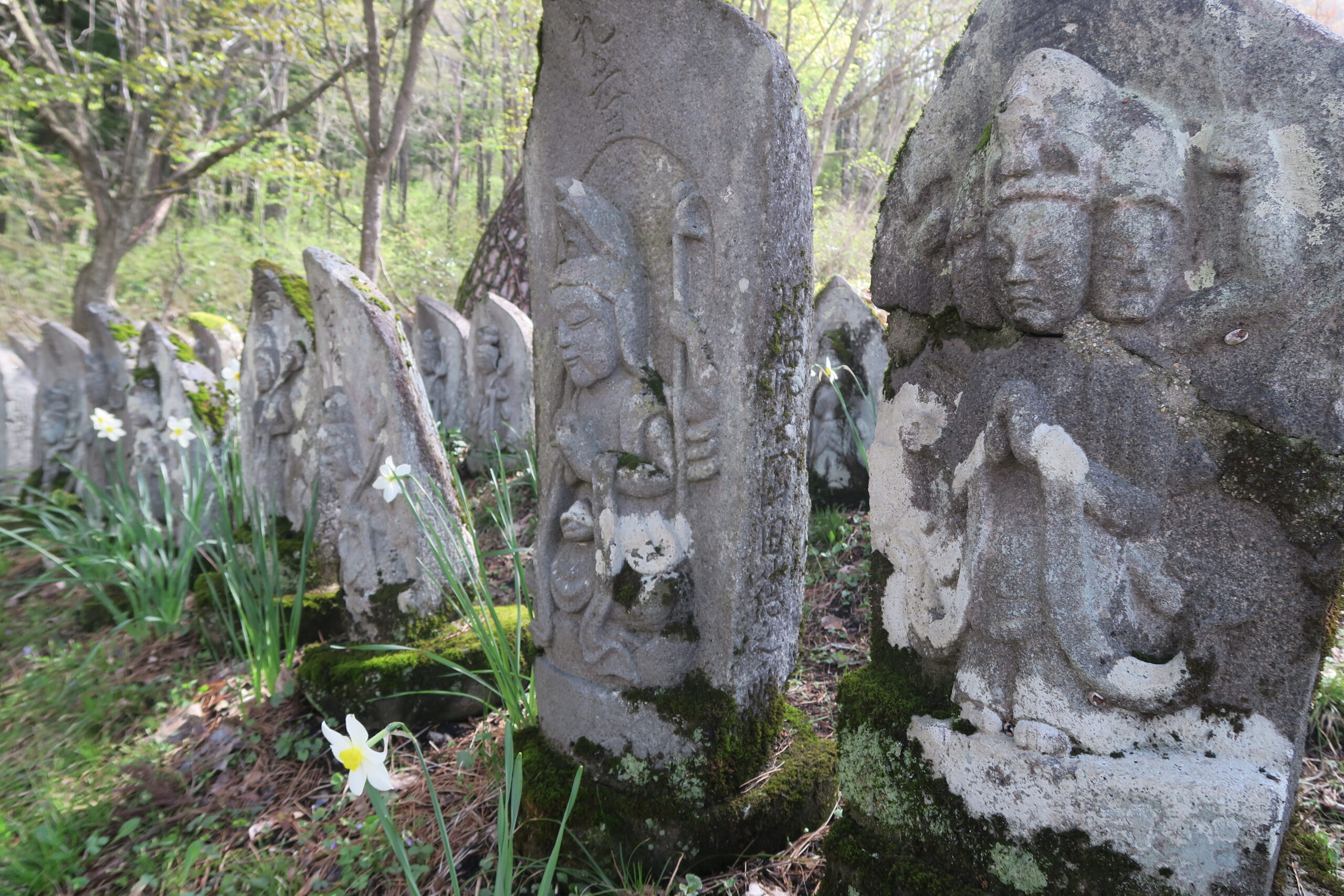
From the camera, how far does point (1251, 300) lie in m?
1.20

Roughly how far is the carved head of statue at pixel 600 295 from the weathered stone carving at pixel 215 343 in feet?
16.1

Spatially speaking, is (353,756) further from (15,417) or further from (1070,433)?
(15,417)

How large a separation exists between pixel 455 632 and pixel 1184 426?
2.77 m

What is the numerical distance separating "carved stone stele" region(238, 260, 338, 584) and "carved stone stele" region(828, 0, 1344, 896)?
→ 3057mm

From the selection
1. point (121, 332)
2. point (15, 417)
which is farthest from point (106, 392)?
point (15, 417)

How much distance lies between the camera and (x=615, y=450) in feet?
7.31

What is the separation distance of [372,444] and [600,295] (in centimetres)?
150

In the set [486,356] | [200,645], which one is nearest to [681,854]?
[200,645]

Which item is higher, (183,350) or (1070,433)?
(1070,433)

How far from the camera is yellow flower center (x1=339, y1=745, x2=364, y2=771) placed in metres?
1.15

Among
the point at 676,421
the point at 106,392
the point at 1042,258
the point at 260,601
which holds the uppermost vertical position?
the point at 1042,258

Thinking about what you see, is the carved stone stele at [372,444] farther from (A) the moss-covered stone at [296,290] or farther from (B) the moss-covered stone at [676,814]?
(B) the moss-covered stone at [676,814]

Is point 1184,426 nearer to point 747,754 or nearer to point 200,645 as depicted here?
point 747,754

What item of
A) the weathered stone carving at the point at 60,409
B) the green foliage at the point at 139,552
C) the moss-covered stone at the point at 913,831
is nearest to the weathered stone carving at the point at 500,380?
the green foliage at the point at 139,552
